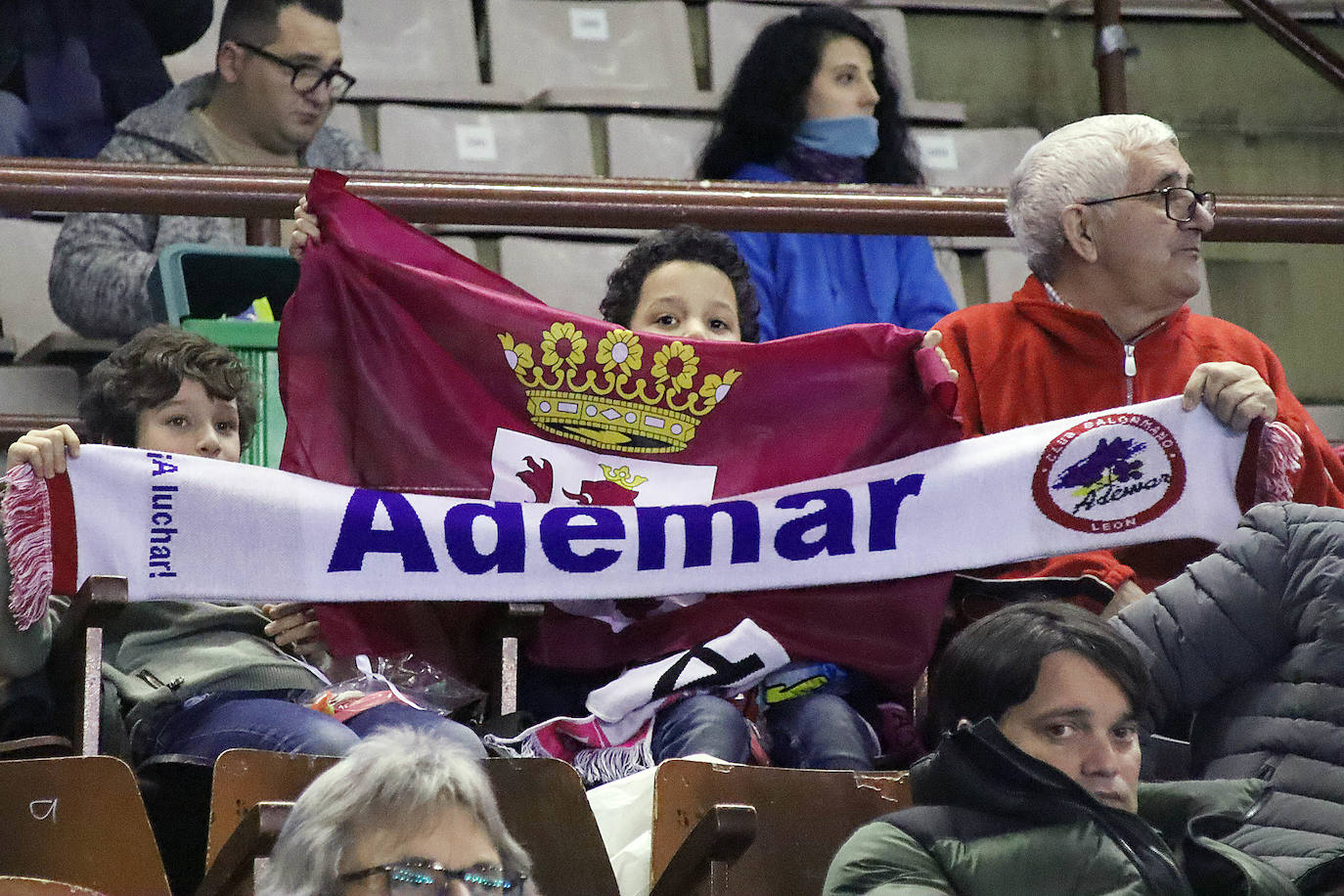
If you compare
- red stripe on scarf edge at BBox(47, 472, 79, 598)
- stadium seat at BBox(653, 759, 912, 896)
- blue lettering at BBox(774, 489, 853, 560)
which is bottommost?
stadium seat at BBox(653, 759, 912, 896)

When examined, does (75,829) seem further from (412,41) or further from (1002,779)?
(412,41)

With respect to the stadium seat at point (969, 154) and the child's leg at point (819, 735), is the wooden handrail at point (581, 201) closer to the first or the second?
the child's leg at point (819, 735)

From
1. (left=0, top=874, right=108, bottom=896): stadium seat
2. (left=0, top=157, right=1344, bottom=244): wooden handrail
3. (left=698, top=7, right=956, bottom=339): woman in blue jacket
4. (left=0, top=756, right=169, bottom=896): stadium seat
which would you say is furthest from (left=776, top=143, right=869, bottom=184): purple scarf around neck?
(left=0, top=874, right=108, bottom=896): stadium seat

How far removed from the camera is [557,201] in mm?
3758

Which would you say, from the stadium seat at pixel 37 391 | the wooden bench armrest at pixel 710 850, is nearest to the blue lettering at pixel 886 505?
the wooden bench armrest at pixel 710 850

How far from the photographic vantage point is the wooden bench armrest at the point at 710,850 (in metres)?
2.49

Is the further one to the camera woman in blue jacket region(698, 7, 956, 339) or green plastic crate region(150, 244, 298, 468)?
woman in blue jacket region(698, 7, 956, 339)

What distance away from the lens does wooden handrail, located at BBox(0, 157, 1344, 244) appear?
3.58 meters

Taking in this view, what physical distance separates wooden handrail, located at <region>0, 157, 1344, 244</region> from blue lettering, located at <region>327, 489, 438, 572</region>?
629mm

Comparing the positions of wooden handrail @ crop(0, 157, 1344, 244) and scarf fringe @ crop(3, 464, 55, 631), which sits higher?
wooden handrail @ crop(0, 157, 1344, 244)

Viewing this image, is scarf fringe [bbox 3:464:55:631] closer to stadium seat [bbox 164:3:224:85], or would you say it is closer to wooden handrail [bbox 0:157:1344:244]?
wooden handrail [bbox 0:157:1344:244]

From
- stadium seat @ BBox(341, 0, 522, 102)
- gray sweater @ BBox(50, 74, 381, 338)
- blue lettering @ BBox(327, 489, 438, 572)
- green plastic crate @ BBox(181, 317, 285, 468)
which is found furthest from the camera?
stadium seat @ BBox(341, 0, 522, 102)

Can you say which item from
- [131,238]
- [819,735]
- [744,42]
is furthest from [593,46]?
[819,735]

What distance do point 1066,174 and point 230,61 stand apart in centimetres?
209
